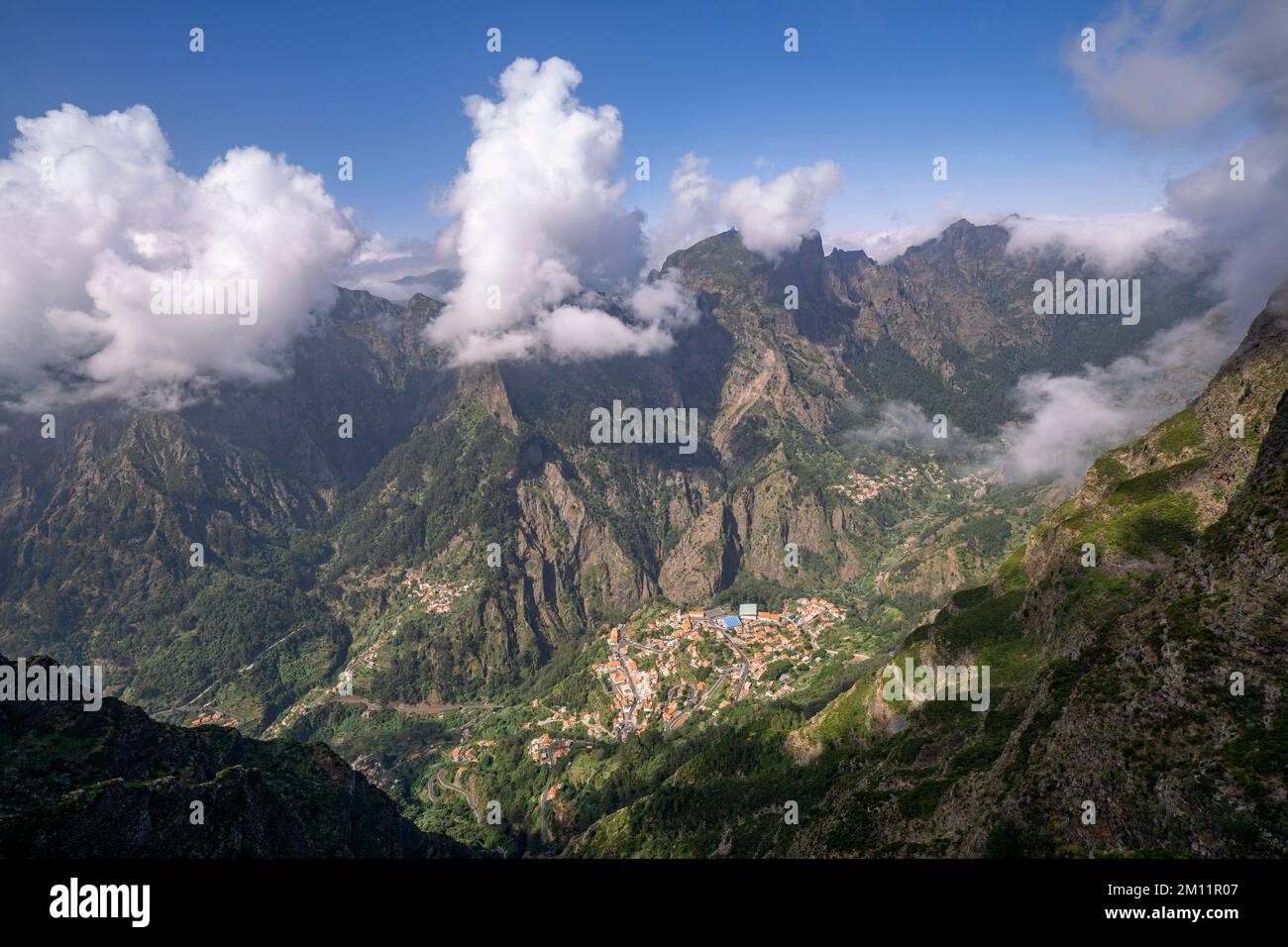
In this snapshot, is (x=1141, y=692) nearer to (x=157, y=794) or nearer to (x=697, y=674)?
(x=157, y=794)

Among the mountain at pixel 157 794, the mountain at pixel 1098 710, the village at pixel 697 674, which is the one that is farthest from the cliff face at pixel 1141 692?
the village at pixel 697 674

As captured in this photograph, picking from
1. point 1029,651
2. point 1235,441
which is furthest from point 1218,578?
point 1235,441

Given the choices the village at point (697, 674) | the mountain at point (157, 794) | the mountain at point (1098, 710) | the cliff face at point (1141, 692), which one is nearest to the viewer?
the cliff face at point (1141, 692)

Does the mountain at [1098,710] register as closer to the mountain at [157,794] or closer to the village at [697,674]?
the mountain at [157,794]

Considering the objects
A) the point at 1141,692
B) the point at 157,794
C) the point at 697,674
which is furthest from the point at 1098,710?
the point at 697,674
